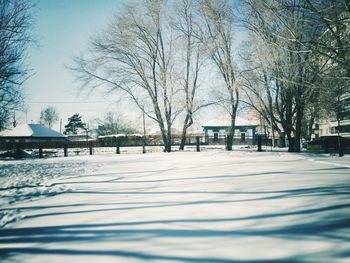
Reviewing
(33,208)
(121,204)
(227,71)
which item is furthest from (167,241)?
(227,71)

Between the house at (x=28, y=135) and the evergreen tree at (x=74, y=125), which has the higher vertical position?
the evergreen tree at (x=74, y=125)

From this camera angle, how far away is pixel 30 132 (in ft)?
→ 174

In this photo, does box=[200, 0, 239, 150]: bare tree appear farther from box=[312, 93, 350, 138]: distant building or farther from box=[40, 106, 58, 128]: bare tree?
box=[40, 106, 58, 128]: bare tree

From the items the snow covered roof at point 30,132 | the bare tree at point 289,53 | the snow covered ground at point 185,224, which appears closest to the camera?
the snow covered ground at point 185,224

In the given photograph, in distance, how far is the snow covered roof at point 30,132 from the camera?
52609 millimetres

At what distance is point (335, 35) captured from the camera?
1060 centimetres

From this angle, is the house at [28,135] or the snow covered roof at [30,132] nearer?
the house at [28,135]

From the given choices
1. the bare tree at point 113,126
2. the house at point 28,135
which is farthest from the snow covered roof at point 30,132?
the bare tree at point 113,126

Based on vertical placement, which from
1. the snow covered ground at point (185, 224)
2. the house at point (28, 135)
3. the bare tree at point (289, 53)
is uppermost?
the bare tree at point (289, 53)

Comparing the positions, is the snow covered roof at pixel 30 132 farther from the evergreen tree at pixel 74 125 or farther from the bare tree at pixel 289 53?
the bare tree at pixel 289 53

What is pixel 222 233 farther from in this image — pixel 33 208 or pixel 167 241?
pixel 33 208

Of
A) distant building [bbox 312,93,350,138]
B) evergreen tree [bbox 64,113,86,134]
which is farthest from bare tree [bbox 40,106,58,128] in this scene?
distant building [bbox 312,93,350,138]

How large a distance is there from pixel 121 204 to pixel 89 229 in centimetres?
126

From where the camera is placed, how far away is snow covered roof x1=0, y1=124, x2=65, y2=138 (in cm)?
5261
